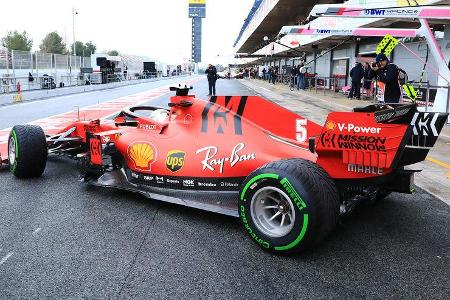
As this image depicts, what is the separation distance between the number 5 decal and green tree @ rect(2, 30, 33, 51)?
111845 mm

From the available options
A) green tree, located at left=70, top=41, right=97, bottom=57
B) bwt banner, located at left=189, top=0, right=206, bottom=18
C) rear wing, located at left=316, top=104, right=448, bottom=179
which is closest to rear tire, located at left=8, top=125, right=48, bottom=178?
rear wing, located at left=316, top=104, right=448, bottom=179

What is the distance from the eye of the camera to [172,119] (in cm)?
470

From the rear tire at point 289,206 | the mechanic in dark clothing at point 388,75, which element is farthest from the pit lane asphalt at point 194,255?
the mechanic in dark clothing at point 388,75

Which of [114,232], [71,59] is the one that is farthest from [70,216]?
[71,59]

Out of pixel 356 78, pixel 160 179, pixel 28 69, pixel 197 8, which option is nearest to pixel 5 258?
pixel 160 179

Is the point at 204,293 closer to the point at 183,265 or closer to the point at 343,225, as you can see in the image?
the point at 183,265

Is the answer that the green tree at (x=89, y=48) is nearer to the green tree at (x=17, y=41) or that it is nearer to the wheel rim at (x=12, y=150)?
the green tree at (x=17, y=41)

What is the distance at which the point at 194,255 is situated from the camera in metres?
3.36

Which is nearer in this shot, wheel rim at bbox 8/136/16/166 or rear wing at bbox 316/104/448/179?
rear wing at bbox 316/104/448/179

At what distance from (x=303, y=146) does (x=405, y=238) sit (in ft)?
4.07

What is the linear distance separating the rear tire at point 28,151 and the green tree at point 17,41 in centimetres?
10970

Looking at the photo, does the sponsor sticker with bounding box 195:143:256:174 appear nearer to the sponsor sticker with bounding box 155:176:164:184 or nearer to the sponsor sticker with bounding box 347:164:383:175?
the sponsor sticker with bounding box 155:176:164:184

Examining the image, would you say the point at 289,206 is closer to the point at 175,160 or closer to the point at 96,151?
the point at 175,160

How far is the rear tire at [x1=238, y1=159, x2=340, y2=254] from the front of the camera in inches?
123
